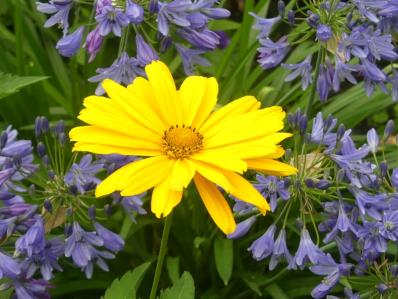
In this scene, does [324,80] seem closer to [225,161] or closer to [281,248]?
[281,248]

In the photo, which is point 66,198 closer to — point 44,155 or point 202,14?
point 44,155

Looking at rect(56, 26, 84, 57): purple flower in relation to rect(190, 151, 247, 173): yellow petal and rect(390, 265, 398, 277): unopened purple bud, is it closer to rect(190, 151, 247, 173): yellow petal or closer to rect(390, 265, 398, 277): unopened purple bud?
rect(190, 151, 247, 173): yellow petal

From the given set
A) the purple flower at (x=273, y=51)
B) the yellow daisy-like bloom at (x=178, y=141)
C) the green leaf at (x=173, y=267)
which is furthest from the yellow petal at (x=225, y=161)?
the green leaf at (x=173, y=267)

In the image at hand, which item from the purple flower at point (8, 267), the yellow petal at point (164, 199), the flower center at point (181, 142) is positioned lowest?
the purple flower at point (8, 267)

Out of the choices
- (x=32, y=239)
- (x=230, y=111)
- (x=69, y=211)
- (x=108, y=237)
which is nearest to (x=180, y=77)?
(x=108, y=237)

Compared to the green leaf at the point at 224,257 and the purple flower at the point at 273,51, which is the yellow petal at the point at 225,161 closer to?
the purple flower at the point at 273,51

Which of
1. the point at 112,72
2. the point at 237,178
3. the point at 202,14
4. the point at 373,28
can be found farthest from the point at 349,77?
the point at 237,178

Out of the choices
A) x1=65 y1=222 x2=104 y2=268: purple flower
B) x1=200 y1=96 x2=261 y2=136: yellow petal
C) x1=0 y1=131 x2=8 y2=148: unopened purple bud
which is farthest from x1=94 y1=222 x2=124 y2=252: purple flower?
x1=200 y1=96 x2=261 y2=136: yellow petal
